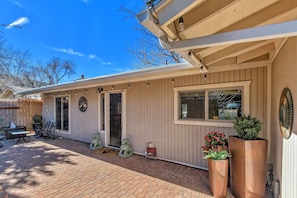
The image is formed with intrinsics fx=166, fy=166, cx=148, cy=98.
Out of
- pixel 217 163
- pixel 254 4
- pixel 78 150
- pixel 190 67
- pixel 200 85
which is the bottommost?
pixel 78 150

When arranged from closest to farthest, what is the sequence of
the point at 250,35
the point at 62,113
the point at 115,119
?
the point at 250,35, the point at 115,119, the point at 62,113

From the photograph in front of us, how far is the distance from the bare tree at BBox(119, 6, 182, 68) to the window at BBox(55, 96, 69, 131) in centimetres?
556

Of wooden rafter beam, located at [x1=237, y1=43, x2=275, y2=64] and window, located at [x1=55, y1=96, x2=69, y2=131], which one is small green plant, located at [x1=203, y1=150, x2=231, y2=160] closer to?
wooden rafter beam, located at [x1=237, y1=43, x2=275, y2=64]

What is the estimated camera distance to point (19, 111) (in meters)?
9.86

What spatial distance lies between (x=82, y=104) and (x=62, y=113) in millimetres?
1913

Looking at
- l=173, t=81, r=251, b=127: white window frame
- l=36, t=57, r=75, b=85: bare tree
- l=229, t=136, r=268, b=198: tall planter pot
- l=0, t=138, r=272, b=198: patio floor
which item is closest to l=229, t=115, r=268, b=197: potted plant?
l=229, t=136, r=268, b=198: tall planter pot

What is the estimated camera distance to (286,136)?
220 cm

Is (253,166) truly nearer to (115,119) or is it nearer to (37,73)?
(115,119)

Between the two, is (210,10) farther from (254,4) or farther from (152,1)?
(152,1)

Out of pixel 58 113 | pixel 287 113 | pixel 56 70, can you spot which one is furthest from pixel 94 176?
pixel 56 70

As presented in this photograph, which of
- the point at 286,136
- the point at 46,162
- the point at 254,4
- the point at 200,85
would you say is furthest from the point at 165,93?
the point at 46,162

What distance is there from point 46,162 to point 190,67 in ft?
15.3

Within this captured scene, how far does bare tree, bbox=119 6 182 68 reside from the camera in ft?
33.5

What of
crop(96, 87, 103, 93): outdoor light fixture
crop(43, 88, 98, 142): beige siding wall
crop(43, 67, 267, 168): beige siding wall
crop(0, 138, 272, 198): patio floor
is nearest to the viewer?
crop(0, 138, 272, 198): patio floor
